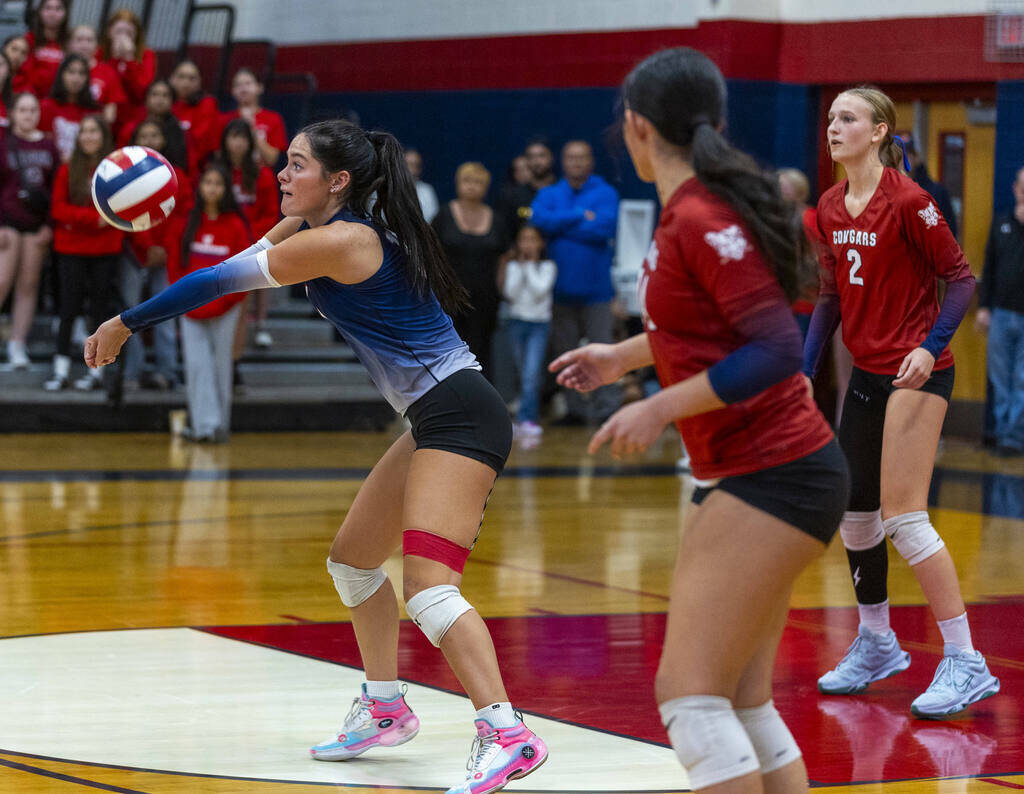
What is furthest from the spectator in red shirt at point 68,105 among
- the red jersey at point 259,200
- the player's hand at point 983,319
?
the player's hand at point 983,319

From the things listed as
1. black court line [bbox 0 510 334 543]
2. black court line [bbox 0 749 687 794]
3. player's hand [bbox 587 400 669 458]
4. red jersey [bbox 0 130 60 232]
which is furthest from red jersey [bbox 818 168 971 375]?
red jersey [bbox 0 130 60 232]

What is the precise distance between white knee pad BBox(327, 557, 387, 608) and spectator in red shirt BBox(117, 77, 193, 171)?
308 inches

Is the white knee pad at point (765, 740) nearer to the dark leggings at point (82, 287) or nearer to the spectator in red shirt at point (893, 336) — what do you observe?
the spectator in red shirt at point (893, 336)

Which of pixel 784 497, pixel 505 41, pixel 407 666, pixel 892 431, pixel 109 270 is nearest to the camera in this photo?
pixel 784 497

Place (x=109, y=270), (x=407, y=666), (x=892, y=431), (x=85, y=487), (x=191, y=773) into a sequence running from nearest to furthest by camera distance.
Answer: (x=191, y=773) < (x=892, y=431) < (x=407, y=666) < (x=85, y=487) < (x=109, y=270)

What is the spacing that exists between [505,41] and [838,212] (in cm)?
1014

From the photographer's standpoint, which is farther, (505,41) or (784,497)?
(505,41)

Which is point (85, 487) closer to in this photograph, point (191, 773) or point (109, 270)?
point (109, 270)

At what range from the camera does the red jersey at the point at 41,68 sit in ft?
41.3

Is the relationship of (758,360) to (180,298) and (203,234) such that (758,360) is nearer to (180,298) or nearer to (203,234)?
(180,298)

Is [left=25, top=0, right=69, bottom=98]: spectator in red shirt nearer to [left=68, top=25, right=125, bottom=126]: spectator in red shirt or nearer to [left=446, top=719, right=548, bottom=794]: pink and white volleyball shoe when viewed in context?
[left=68, top=25, right=125, bottom=126]: spectator in red shirt

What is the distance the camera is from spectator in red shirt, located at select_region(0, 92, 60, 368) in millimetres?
11539

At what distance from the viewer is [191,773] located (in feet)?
14.0

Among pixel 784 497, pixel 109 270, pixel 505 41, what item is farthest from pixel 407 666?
pixel 505 41
